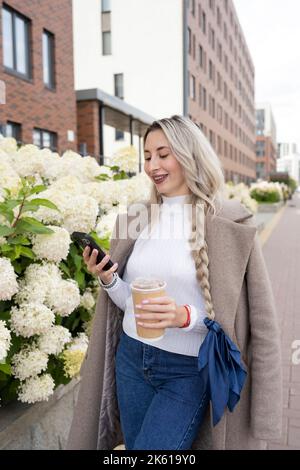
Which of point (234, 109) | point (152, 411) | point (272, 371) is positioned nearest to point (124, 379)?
point (152, 411)

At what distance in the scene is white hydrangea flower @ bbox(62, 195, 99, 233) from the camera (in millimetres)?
2619

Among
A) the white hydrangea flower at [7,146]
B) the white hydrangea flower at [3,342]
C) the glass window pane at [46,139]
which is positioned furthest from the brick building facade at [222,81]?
the white hydrangea flower at [3,342]

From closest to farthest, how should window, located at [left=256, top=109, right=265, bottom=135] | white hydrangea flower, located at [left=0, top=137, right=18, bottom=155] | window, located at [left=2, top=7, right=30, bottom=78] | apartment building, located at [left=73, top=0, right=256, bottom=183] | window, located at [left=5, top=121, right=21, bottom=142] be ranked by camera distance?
white hydrangea flower, located at [left=0, top=137, right=18, bottom=155] → window, located at [left=2, top=7, right=30, bottom=78] → window, located at [left=5, top=121, right=21, bottom=142] → apartment building, located at [left=73, top=0, right=256, bottom=183] → window, located at [left=256, top=109, right=265, bottom=135]

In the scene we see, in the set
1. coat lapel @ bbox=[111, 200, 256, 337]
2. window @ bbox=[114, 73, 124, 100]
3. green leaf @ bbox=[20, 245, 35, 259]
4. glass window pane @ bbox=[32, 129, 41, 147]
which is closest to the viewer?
coat lapel @ bbox=[111, 200, 256, 337]

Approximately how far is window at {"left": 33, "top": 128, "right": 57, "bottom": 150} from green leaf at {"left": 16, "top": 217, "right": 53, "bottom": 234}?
12268 mm

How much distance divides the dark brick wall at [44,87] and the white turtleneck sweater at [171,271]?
1123 cm

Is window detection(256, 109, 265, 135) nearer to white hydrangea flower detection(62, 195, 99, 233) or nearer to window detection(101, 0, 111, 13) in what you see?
window detection(101, 0, 111, 13)

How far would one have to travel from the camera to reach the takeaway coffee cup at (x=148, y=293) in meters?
1.67

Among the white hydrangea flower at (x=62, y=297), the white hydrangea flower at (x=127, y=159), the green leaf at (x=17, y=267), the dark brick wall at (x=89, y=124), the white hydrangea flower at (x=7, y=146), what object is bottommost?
the white hydrangea flower at (x=62, y=297)

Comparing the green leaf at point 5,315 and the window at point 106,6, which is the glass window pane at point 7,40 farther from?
the green leaf at point 5,315

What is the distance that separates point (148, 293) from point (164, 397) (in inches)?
20.5

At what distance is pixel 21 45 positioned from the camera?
13.5 metres

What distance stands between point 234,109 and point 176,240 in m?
57.8

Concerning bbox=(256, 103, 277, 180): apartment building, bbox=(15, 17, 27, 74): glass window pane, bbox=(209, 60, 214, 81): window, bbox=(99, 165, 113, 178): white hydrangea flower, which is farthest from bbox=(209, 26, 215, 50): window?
bbox=(256, 103, 277, 180): apartment building
